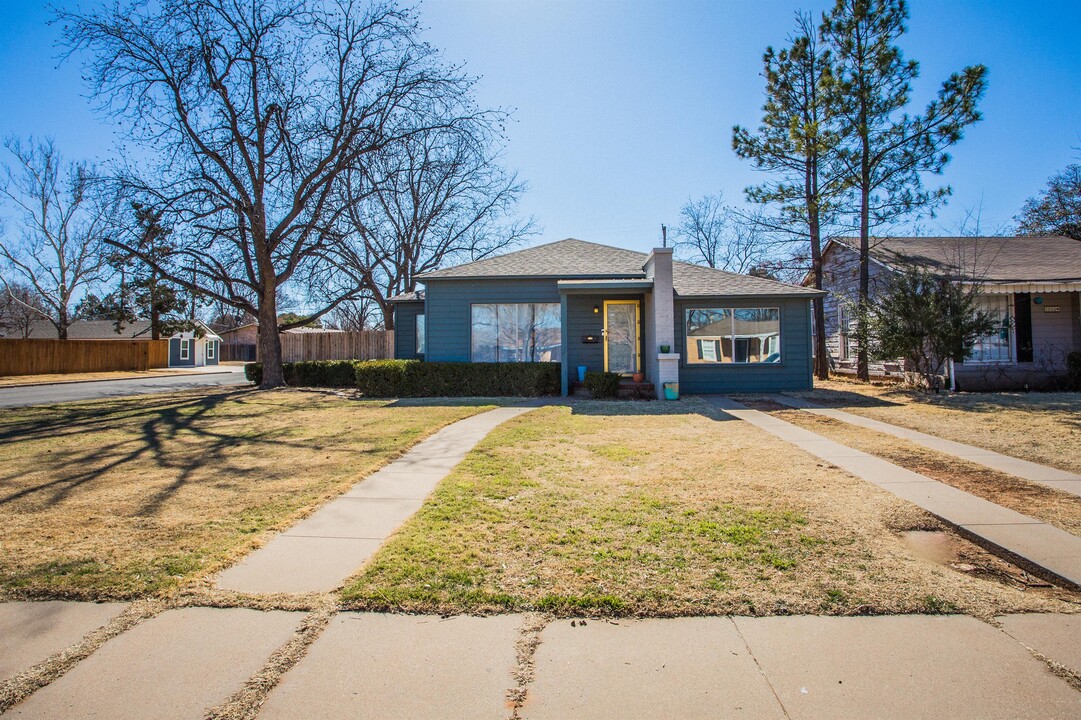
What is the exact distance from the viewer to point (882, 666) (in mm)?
2176

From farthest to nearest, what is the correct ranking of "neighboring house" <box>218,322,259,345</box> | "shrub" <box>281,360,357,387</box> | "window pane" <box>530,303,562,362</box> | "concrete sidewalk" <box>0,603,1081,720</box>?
1. "neighboring house" <box>218,322,259,345</box>
2. "shrub" <box>281,360,357,387</box>
3. "window pane" <box>530,303,562,362</box>
4. "concrete sidewalk" <box>0,603,1081,720</box>

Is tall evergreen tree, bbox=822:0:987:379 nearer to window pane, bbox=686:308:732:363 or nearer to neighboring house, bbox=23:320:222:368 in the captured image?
window pane, bbox=686:308:732:363

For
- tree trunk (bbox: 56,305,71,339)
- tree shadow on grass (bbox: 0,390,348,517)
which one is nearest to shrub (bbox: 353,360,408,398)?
tree shadow on grass (bbox: 0,390,348,517)

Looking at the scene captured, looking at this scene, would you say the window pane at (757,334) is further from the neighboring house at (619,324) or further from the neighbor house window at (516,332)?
the neighbor house window at (516,332)

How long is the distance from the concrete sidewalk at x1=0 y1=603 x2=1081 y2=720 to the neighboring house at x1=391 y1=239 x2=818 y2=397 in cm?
1108

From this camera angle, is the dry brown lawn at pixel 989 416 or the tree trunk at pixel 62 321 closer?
the dry brown lawn at pixel 989 416

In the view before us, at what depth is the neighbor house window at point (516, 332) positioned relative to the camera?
14805 mm

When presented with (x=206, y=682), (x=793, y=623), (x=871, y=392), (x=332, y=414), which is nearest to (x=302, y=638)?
(x=206, y=682)

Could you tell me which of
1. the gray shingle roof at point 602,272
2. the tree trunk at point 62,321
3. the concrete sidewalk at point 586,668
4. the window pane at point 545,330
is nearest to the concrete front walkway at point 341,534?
the concrete sidewalk at point 586,668

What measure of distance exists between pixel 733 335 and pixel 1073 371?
8805mm

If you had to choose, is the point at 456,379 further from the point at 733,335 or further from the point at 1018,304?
the point at 1018,304

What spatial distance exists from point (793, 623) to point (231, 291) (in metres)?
19.5

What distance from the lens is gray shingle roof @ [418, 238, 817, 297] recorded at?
14266mm

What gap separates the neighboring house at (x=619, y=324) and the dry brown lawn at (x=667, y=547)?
850 cm
